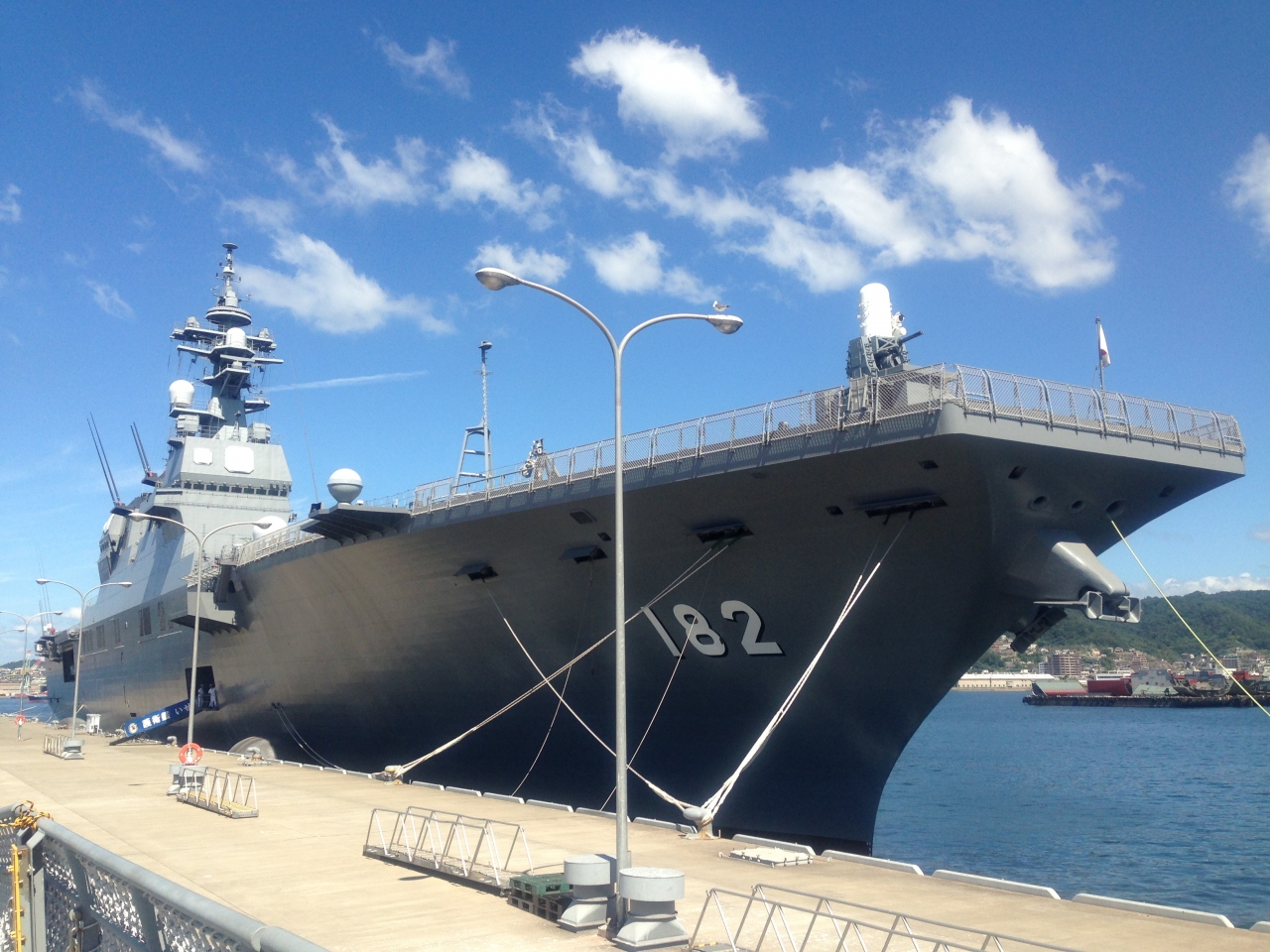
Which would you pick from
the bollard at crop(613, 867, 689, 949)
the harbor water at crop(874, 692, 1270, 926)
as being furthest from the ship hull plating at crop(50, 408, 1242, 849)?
the bollard at crop(613, 867, 689, 949)

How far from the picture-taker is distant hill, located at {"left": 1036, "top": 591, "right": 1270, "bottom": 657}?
13575 cm

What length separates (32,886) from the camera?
576cm

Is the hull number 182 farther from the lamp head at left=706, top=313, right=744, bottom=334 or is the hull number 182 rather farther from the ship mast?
the ship mast

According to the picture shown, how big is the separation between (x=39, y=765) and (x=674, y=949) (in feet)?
87.6

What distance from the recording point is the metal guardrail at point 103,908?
394 cm

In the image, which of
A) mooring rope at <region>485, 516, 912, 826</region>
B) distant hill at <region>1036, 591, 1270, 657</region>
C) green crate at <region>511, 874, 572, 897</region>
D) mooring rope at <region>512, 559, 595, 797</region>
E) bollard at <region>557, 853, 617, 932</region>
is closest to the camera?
bollard at <region>557, 853, 617, 932</region>

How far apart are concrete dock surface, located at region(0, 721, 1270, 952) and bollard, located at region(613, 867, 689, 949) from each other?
38cm

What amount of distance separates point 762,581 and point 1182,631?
162m

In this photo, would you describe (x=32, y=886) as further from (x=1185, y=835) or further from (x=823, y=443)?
(x=1185, y=835)

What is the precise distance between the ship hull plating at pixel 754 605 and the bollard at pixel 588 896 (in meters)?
7.76

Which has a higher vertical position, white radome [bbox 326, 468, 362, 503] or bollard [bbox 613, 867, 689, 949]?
white radome [bbox 326, 468, 362, 503]

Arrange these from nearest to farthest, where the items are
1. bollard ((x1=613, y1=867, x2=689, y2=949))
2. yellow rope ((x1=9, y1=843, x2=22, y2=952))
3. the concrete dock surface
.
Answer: yellow rope ((x1=9, y1=843, x2=22, y2=952))
bollard ((x1=613, y1=867, x2=689, y2=949))
the concrete dock surface

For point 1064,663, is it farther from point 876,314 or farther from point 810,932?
point 810,932

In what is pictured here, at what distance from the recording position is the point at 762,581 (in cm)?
1672
